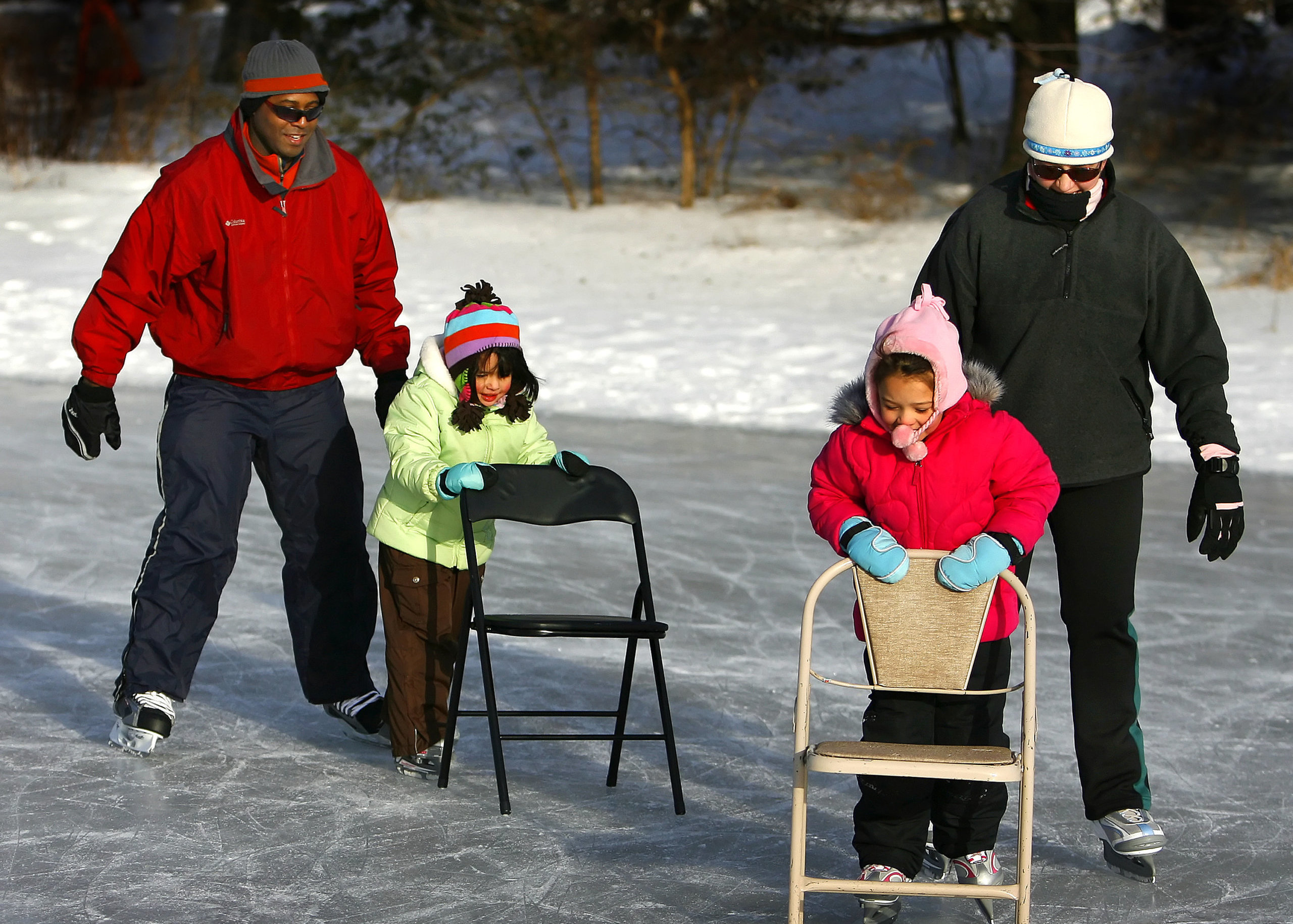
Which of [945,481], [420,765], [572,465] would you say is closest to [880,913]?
[945,481]

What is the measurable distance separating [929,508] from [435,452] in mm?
1215

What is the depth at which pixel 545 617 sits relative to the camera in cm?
346

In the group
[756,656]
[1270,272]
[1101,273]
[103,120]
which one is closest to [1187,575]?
[756,656]

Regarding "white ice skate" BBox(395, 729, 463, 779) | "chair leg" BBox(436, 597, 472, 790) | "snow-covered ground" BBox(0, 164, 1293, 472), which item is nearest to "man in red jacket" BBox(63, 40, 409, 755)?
"white ice skate" BBox(395, 729, 463, 779)

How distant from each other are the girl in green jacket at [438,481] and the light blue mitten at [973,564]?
3.28 ft

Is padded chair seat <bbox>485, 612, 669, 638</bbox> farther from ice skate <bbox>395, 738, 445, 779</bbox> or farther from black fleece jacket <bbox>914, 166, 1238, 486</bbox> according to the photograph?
black fleece jacket <bbox>914, 166, 1238, 486</bbox>

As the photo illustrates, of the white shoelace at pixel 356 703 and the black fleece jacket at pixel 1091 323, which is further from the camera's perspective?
the white shoelace at pixel 356 703

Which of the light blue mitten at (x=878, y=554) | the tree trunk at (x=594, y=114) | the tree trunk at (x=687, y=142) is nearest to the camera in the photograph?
the light blue mitten at (x=878, y=554)

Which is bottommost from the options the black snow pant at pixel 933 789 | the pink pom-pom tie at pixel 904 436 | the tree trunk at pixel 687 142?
the black snow pant at pixel 933 789

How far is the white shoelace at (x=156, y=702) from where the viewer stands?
3859 mm

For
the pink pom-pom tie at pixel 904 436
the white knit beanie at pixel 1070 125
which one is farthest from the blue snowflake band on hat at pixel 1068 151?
the pink pom-pom tie at pixel 904 436

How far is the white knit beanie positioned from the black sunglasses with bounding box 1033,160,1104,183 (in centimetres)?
1

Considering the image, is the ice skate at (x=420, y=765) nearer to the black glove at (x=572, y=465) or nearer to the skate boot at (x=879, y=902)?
the black glove at (x=572, y=465)

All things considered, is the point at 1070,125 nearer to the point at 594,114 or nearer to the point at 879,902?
the point at 879,902
